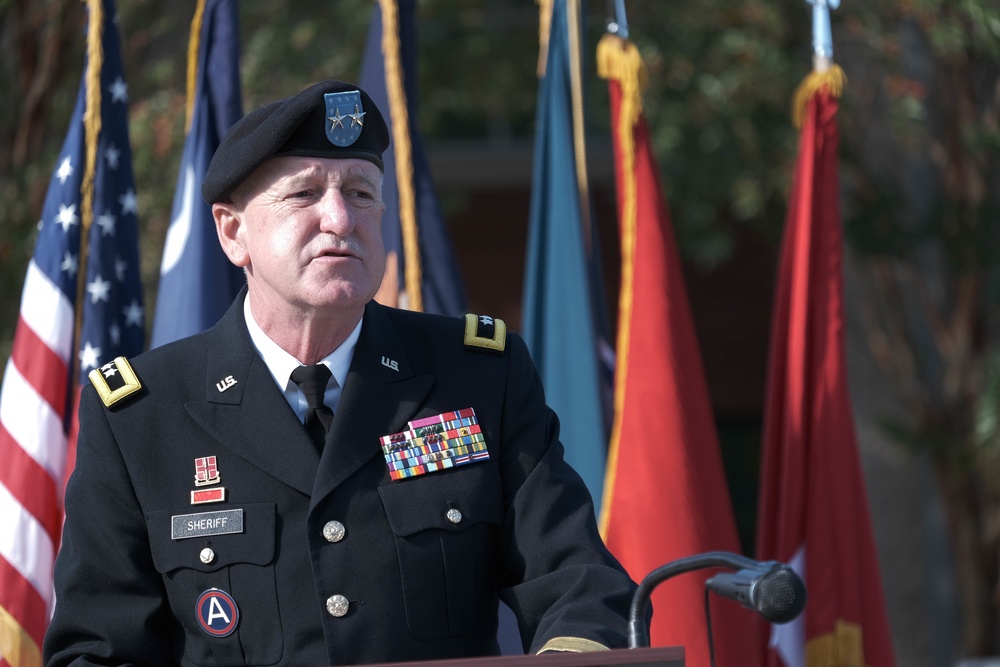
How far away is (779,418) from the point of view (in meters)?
3.97

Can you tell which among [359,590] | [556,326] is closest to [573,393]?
[556,326]

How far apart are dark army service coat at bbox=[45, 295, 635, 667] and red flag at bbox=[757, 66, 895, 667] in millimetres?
1524

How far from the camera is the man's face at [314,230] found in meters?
2.29

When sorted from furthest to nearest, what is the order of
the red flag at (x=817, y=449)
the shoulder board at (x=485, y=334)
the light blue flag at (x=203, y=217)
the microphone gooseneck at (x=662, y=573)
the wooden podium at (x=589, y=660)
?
the light blue flag at (x=203, y=217) < the red flag at (x=817, y=449) < the shoulder board at (x=485, y=334) < the microphone gooseneck at (x=662, y=573) < the wooden podium at (x=589, y=660)

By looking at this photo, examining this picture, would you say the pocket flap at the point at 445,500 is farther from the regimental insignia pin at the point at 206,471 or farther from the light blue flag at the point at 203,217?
the light blue flag at the point at 203,217

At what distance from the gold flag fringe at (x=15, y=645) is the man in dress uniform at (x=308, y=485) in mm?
1086

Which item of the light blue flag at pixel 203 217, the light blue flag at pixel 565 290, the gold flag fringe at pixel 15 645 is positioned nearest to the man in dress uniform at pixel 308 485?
the gold flag fringe at pixel 15 645

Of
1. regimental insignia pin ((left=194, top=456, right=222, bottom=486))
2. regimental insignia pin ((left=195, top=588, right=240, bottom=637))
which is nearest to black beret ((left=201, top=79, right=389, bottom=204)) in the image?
regimental insignia pin ((left=194, top=456, right=222, bottom=486))

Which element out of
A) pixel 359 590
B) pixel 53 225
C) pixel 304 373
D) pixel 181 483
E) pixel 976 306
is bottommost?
pixel 976 306

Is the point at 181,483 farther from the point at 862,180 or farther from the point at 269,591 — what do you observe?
the point at 862,180

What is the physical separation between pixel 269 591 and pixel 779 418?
2071 mm

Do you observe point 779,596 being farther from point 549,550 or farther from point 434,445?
point 434,445

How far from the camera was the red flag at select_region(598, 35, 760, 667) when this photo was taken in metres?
3.56

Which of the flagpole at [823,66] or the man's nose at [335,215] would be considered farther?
the flagpole at [823,66]
